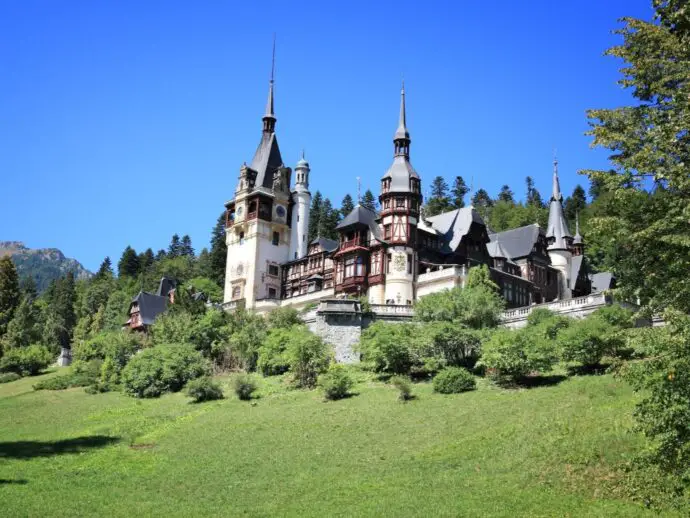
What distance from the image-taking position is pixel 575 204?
120 meters

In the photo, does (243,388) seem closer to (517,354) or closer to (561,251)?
(517,354)

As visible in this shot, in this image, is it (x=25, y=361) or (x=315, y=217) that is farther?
(x=315, y=217)

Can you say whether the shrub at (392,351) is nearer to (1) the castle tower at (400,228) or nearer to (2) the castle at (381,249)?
(2) the castle at (381,249)

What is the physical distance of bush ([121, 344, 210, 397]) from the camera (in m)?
50.1

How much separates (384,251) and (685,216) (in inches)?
1795

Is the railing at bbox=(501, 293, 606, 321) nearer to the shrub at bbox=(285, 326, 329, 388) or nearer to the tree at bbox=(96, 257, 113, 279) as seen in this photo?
the shrub at bbox=(285, 326, 329, 388)

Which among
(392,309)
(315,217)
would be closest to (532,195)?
A: (315,217)

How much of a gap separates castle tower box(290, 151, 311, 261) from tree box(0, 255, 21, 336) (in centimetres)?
3200

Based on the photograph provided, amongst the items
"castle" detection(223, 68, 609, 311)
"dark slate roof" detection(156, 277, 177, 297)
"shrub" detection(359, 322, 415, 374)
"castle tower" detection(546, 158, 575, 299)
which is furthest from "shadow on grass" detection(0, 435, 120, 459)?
"dark slate roof" detection(156, 277, 177, 297)

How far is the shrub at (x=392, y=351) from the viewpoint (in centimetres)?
4456

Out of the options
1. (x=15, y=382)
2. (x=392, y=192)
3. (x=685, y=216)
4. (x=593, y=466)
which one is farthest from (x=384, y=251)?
(x=685, y=216)

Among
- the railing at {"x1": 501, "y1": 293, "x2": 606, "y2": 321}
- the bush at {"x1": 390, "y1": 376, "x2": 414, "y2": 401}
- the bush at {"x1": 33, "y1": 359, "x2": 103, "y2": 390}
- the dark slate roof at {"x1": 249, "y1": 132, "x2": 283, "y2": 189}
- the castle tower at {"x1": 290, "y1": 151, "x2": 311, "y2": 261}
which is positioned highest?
the dark slate roof at {"x1": 249, "y1": 132, "x2": 283, "y2": 189}

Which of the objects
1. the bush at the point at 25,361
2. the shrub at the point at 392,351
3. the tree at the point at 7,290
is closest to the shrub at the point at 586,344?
the shrub at the point at 392,351

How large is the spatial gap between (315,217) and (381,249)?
47.8m
